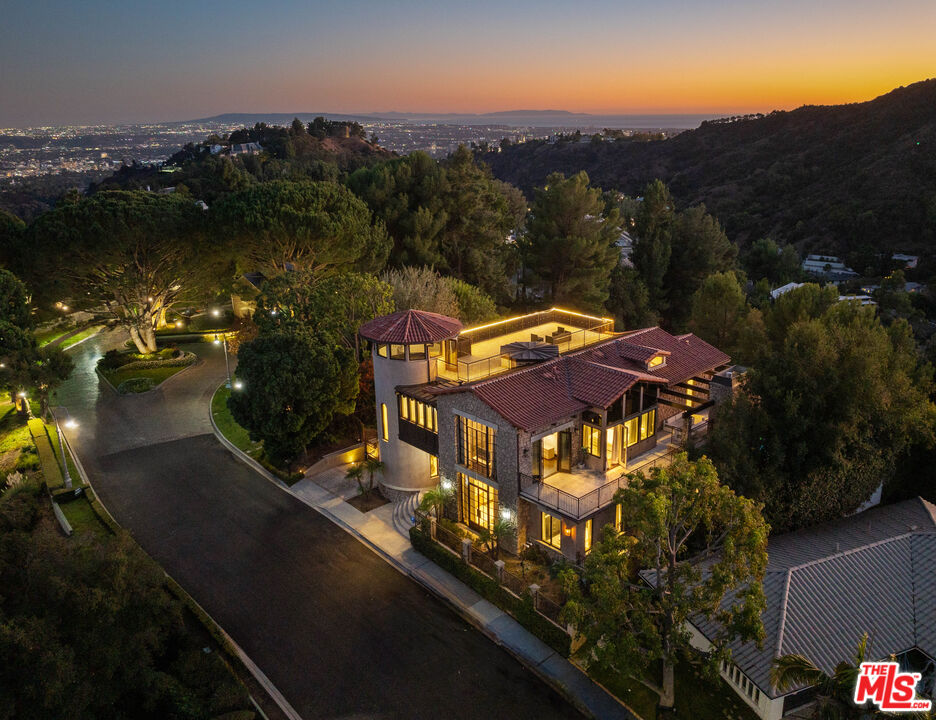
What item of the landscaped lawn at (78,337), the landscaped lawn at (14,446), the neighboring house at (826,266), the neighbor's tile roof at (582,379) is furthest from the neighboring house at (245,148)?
the neighbor's tile roof at (582,379)

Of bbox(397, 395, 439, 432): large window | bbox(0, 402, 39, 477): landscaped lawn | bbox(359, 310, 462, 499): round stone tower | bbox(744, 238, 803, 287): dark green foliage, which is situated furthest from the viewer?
bbox(744, 238, 803, 287): dark green foliage

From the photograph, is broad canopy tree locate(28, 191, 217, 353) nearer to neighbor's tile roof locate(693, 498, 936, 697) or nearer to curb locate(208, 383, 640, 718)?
curb locate(208, 383, 640, 718)

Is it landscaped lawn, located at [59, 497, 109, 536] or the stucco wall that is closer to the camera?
landscaped lawn, located at [59, 497, 109, 536]

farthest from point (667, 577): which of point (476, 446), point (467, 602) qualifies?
point (476, 446)

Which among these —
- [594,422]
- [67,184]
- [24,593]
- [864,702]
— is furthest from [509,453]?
[67,184]

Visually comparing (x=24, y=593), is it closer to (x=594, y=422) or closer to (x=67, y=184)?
(x=594, y=422)

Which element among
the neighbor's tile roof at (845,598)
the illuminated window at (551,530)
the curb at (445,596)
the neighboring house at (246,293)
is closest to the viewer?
the neighbor's tile roof at (845,598)


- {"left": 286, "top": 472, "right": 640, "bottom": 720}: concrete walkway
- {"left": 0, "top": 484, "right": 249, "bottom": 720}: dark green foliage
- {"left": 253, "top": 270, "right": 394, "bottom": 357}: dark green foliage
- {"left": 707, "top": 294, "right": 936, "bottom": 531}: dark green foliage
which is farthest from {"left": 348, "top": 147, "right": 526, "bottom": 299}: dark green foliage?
{"left": 0, "top": 484, "right": 249, "bottom": 720}: dark green foliage

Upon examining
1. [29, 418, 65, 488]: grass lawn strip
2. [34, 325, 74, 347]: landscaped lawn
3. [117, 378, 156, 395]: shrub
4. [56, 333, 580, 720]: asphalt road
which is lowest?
[56, 333, 580, 720]: asphalt road

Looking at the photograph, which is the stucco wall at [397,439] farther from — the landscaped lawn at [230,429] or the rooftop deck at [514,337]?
the landscaped lawn at [230,429]
